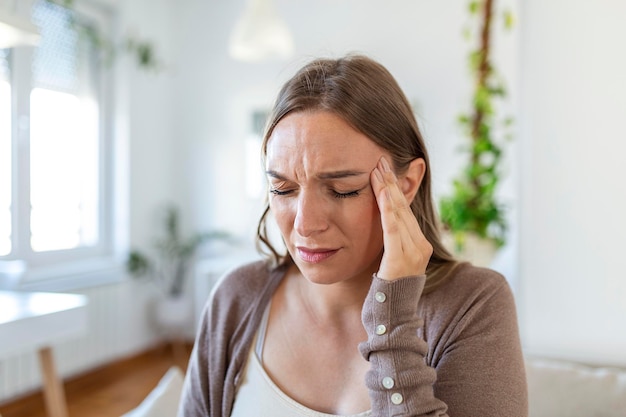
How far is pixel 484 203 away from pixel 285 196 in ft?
5.53

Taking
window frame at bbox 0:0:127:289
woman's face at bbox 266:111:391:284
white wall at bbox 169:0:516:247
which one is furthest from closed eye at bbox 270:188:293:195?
white wall at bbox 169:0:516:247

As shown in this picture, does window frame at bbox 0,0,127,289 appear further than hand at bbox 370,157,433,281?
Yes

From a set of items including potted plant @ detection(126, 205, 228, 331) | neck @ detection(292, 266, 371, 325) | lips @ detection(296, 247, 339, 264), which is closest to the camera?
lips @ detection(296, 247, 339, 264)

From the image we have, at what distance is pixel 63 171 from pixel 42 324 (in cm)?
191

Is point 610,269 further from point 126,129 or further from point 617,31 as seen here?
point 126,129

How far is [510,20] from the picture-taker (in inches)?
75.0

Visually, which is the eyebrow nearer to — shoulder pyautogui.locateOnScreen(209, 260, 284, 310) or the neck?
the neck

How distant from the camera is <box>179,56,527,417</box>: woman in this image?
0.86m

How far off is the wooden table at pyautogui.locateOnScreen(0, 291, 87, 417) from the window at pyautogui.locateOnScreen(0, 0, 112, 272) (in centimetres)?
106

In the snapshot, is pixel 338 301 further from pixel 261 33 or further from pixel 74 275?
pixel 74 275

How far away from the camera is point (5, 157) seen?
10.4 feet

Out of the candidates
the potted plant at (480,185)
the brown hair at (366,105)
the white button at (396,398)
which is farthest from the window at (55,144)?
the white button at (396,398)

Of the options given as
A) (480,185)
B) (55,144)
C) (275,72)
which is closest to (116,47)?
(55,144)

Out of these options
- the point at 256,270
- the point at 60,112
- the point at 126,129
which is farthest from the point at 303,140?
the point at 126,129
